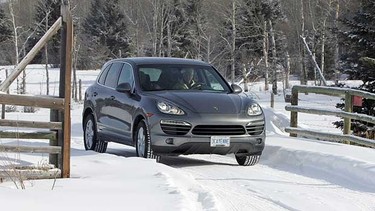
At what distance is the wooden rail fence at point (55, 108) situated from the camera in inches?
266

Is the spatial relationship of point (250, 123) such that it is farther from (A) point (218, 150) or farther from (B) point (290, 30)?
(B) point (290, 30)

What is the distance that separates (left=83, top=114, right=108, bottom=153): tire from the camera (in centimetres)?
1125

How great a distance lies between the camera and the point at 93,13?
66938 mm

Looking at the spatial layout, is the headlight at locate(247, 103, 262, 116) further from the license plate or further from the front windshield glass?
the front windshield glass

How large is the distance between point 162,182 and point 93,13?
2439 inches

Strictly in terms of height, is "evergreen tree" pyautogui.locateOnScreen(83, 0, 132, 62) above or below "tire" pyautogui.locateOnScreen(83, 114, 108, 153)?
above

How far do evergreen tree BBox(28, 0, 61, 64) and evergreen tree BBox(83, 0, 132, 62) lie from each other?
410 cm

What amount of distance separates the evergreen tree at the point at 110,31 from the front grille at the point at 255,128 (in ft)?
171

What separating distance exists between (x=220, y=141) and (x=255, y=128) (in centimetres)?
67

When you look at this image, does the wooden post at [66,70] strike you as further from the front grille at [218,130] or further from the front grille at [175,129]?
the front grille at [218,130]

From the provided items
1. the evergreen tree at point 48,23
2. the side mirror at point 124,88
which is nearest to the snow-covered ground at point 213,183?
the side mirror at point 124,88

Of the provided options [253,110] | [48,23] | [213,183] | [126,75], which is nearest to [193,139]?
[253,110]

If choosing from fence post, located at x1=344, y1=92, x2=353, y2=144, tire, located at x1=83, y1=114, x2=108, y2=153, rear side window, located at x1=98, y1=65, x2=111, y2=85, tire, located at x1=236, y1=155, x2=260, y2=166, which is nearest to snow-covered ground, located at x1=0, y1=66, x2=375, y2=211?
tire, located at x1=236, y1=155, x2=260, y2=166

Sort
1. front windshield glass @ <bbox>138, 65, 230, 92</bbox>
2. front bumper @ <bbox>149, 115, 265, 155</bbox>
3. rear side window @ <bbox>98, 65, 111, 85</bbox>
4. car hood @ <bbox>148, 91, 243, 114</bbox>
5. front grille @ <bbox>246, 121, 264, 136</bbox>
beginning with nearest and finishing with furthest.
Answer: front bumper @ <bbox>149, 115, 265, 155</bbox>, car hood @ <bbox>148, 91, 243, 114</bbox>, front grille @ <bbox>246, 121, 264, 136</bbox>, front windshield glass @ <bbox>138, 65, 230, 92</bbox>, rear side window @ <bbox>98, 65, 111, 85</bbox>
